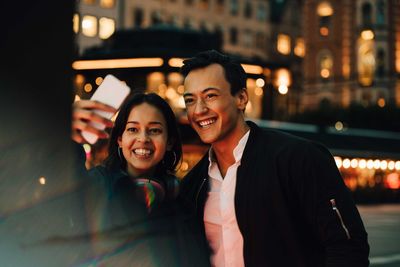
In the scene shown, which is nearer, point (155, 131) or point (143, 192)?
point (143, 192)

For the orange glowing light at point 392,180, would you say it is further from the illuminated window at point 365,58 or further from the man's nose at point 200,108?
the man's nose at point 200,108

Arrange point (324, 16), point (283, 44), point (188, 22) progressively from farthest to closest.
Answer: point (283, 44)
point (324, 16)
point (188, 22)

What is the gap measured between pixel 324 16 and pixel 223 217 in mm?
59263

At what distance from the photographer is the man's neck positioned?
3.01 meters

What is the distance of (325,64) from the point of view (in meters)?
60.5

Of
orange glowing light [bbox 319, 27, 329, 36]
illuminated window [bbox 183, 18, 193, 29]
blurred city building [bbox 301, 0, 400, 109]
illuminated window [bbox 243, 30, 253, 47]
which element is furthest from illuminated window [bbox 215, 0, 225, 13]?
orange glowing light [bbox 319, 27, 329, 36]

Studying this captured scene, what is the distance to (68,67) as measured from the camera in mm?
1237

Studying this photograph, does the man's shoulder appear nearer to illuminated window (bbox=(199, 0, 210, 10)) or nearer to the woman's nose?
the woman's nose

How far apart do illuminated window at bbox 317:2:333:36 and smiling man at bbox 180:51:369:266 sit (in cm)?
5860

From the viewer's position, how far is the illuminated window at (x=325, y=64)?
6006 cm

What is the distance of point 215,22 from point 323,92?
11829 mm

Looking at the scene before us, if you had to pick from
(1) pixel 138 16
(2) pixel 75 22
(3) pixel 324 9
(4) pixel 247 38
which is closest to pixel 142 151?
(2) pixel 75 22

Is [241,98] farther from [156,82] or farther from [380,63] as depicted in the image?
[380,63]

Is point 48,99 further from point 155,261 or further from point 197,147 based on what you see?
point 197,147
